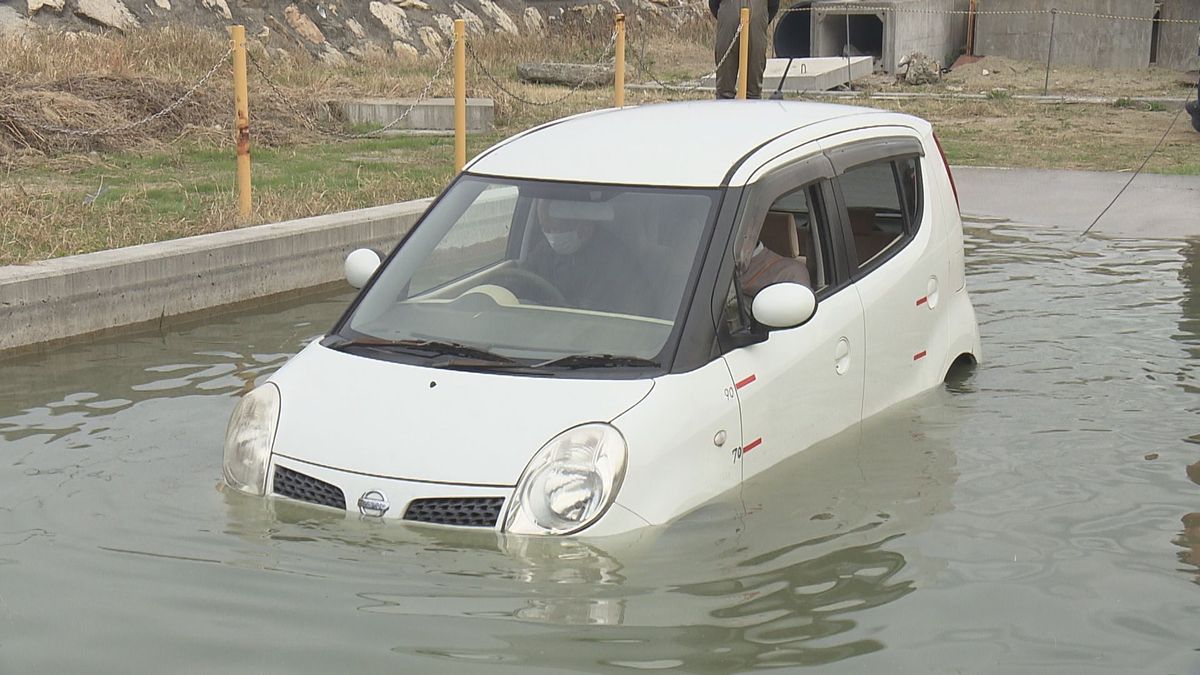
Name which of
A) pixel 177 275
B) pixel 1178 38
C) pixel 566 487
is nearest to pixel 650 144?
pixel 566 487

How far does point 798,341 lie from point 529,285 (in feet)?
3.51

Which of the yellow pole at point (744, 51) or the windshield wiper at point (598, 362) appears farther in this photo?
the yellow pole at point (744, 51)

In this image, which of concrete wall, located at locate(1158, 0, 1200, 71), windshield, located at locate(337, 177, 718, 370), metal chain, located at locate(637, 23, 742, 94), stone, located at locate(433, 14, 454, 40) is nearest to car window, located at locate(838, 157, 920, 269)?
windshield, located at locate(337, 177, 718, 370)

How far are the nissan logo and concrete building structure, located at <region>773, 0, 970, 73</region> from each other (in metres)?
23.6

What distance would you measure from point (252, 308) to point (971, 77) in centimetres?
2050

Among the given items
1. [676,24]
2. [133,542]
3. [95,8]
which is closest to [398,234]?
[133,542]

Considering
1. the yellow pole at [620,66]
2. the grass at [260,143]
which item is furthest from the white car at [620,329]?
the yellow pole at [620,66]

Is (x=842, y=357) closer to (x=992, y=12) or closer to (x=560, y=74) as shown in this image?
(x=560, y=74)

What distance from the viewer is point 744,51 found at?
1847 centimetres

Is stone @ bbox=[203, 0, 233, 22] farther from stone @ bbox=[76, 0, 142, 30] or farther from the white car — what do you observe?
the white car

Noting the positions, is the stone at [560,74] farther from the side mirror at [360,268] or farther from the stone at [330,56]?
the side mirror at [360,268]

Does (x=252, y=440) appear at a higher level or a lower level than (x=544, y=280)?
lower

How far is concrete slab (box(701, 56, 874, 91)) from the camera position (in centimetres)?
2575

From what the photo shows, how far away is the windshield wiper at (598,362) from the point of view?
18.0 feet
